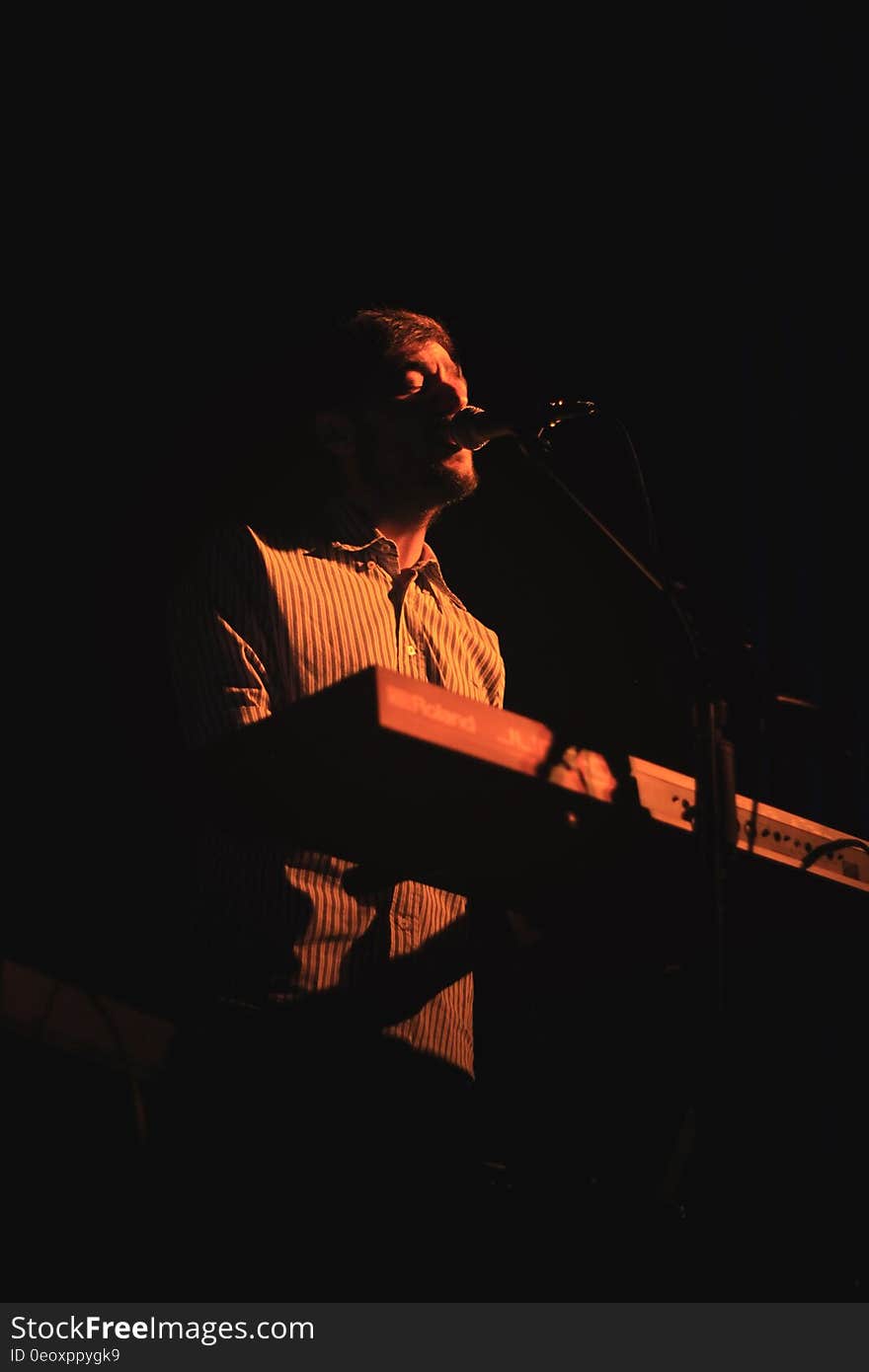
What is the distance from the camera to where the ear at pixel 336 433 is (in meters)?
2.55

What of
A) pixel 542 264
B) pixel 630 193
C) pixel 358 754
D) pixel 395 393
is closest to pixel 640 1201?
pixel 358 754

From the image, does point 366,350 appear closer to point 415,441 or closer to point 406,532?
point 415,441

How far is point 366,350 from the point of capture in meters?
2.62

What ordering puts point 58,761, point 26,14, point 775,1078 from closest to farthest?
point 58,761, point 26,14, point 775,1078

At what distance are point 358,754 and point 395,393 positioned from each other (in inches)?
57.6

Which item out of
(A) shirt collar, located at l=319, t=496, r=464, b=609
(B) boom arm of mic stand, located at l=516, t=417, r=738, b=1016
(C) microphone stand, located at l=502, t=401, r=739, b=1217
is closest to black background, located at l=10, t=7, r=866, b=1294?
(A) shirt collar, located at l=319, t=496, r=464, b=609

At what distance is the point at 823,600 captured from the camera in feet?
10.8

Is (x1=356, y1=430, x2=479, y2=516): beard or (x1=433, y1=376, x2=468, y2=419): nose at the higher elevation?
(x1=433, y1=376, x2=468, y2=419): nose

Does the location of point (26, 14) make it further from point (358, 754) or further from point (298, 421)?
point (358, 754)

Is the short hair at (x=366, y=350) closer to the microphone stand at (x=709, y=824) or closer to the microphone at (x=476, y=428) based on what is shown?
the microphone at (x=476, y=428)

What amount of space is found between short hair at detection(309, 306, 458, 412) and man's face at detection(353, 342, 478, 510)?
0.09 ft

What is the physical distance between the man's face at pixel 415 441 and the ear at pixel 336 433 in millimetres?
19

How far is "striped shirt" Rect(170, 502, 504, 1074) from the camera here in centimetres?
184

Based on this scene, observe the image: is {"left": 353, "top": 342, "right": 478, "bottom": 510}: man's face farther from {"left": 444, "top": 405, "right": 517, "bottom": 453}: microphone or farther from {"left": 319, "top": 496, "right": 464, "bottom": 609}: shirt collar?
{"left": 444, "top": 405, "right": 517, "bottom": 453}: microphone
